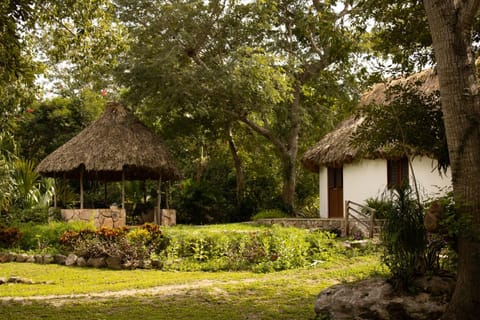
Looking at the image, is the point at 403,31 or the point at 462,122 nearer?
the point at 462,122

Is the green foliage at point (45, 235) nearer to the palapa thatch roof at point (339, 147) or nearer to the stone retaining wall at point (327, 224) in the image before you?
the stone retaining wall at point (327, 224)

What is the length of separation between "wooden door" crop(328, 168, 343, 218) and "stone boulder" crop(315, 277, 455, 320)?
13324 millimetres

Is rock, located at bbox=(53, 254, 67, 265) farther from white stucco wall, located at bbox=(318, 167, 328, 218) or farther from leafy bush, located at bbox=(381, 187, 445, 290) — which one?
white stucco wall, located at bbox=(318, 167, 328, 218)

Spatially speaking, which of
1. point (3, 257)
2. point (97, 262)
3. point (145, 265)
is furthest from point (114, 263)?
point (3, 257)

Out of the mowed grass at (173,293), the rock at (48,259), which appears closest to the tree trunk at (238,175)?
the rock at (48,259)

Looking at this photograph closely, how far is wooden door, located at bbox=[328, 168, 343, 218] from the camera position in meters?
20.0

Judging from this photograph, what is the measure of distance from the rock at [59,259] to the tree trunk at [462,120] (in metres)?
9.89

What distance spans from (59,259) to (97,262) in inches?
48.5

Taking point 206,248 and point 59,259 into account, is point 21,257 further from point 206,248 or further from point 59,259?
point 206,248

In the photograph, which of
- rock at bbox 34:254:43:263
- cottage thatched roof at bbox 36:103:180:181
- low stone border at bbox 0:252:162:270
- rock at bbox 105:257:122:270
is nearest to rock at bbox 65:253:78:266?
low stone border at bbox 0:252:162:270

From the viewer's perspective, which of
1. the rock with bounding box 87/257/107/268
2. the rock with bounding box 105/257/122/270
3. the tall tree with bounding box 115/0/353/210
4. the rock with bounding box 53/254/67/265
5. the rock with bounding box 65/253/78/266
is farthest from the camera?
the tall tree with bounding box 115/0/353/210

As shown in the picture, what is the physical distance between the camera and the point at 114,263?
12.7 m

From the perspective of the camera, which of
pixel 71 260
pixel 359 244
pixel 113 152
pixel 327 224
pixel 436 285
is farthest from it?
pixel 113 152

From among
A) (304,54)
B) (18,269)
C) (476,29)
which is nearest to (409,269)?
(476,29)
